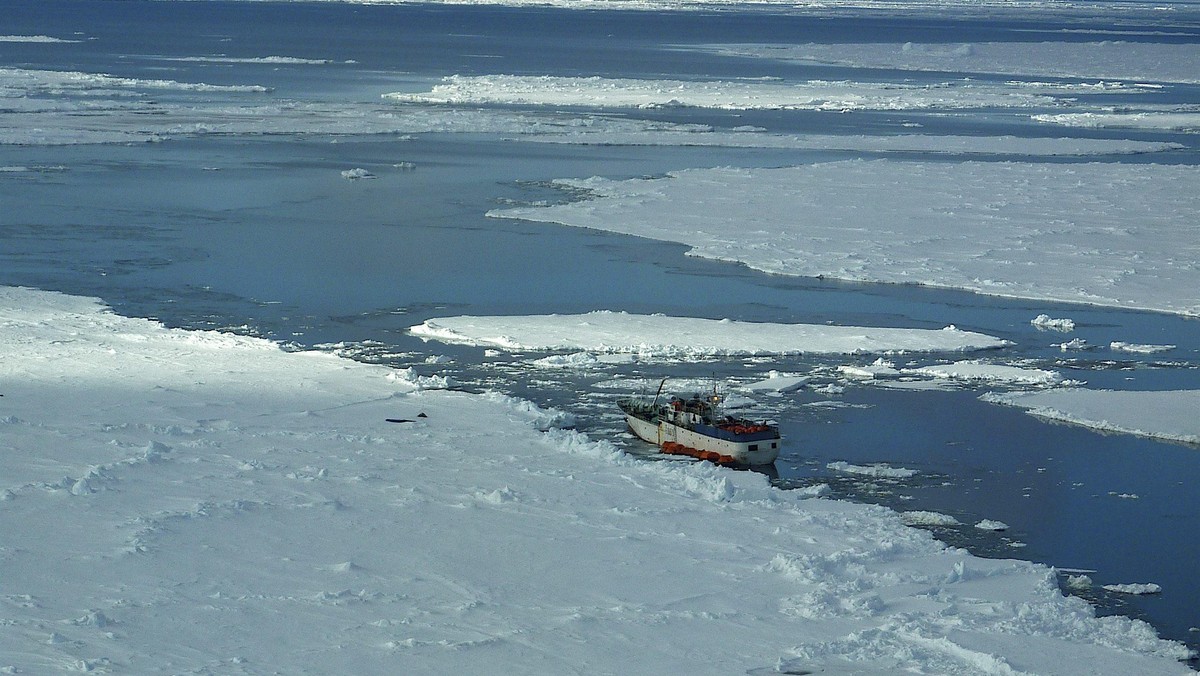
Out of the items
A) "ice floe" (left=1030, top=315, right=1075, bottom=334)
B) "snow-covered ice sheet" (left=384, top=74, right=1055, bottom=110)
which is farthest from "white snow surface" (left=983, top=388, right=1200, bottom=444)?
"snow-covered ice sheet" (left=384, top=74, right=1055, bottom=110)

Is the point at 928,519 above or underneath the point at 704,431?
underneath

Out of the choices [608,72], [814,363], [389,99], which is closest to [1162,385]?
[814,363]

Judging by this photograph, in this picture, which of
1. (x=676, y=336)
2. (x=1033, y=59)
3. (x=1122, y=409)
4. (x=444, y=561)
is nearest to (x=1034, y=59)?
(x=1033, y=59)

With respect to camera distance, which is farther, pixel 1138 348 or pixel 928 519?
pixel 1138 348

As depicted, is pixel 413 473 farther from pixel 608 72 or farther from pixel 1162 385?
pixel 608 72

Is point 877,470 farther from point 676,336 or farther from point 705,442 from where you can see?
point 676,336
